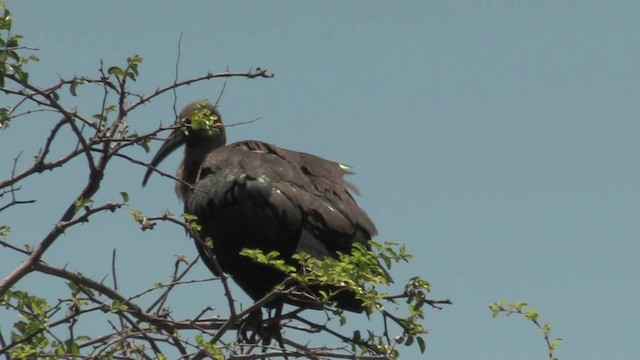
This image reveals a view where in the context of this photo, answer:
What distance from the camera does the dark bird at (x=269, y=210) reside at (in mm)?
7672

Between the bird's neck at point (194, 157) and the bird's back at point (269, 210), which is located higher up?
the bird's neck at point (194, 157)

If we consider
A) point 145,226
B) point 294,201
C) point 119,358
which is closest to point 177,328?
point 119,358

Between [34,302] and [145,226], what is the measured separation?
1.92ft

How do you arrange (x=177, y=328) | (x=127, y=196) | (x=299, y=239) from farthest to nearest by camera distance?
(x=299, y=239)
(x=177, y=328)
(x=127, y=196)

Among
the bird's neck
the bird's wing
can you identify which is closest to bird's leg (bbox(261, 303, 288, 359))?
the bird's wing

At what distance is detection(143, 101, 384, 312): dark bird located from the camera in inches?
302

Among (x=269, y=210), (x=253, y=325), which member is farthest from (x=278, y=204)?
(x=253, y=325)

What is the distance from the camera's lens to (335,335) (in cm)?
646

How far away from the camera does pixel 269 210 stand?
775 cm

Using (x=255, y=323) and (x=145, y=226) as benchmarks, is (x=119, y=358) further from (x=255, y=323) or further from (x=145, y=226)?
(x=255, y=323)

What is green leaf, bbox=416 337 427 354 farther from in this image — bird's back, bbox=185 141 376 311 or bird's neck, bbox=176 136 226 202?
bird's neck, bbox=176 136 226 202

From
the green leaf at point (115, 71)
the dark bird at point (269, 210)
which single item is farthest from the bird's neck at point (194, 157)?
the green leaf at point (115, 71)

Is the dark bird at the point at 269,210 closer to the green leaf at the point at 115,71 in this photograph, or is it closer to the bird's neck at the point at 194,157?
the bird's neck at the point at 194,157

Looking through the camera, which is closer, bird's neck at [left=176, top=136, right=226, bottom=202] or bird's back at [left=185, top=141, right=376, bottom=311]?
bird's back at [left=185, top=141, right=376, bottom=311]
